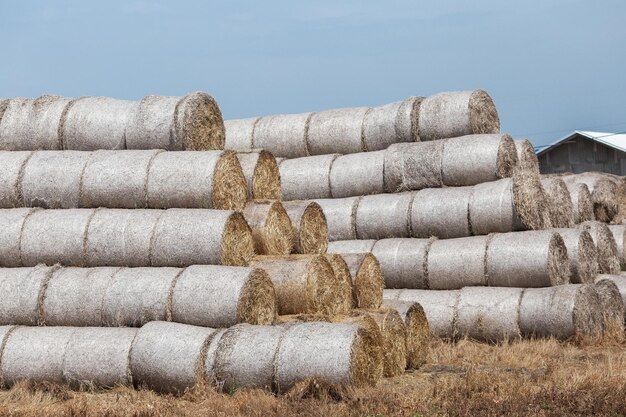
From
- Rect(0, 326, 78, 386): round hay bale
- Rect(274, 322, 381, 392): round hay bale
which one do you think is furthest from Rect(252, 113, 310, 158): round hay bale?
Rect(274, 322, 381, 392): round hay bale

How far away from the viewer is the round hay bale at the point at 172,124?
581 inches

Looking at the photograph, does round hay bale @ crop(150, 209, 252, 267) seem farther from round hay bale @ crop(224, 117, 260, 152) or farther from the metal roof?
the metal roof

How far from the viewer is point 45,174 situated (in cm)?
1480

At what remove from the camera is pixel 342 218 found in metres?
18.7

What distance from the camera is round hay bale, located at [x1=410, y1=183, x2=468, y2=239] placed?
17.4 metres

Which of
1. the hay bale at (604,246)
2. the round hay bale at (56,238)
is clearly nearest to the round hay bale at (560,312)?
the hay bale at (604,246)

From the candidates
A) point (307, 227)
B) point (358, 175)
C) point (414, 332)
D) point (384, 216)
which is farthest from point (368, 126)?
point (414, 332)

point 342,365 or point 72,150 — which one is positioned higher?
point 72,150

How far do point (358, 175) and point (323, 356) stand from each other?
7874mm

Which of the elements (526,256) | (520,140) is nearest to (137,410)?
(526,256)

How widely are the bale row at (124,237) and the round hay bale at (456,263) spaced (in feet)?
14.6

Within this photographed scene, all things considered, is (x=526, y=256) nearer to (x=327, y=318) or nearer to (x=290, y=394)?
(x=327, y=318)

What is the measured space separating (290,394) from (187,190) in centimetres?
390

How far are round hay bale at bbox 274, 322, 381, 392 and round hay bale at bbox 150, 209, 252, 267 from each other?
1908 mm
